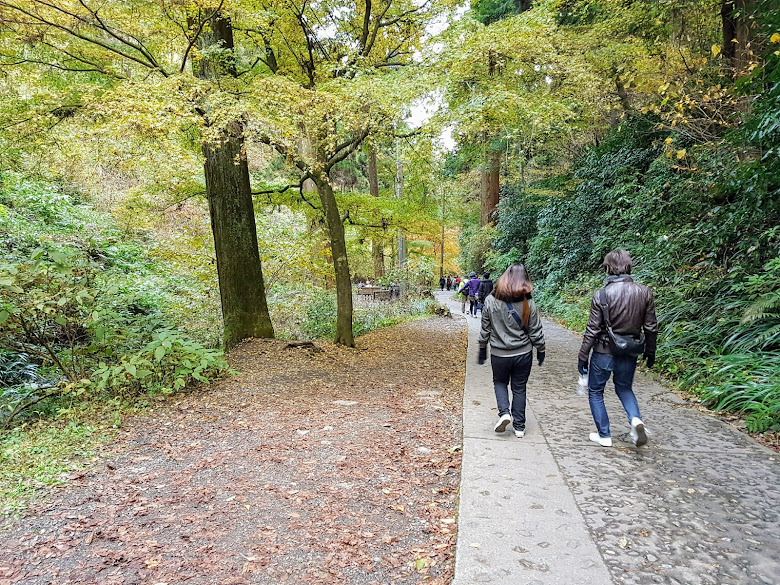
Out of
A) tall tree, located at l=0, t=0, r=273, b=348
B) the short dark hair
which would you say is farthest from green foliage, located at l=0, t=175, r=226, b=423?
the short dark hair

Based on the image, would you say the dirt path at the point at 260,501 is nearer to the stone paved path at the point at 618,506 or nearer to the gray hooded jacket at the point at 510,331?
the stone paved path at the point at 618,506

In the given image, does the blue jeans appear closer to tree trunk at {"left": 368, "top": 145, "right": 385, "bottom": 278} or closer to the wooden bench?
tree trunk at {"left": 368, "top": 145, "right": 385, "bottom": 278}

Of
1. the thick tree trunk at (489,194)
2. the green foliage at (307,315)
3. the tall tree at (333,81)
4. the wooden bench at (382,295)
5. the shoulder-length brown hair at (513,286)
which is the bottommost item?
the wooden bench at (382,295)

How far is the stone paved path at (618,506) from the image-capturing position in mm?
2344

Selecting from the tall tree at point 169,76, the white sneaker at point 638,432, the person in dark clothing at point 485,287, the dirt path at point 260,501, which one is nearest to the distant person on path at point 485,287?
the person in dark clothing at point 485,287

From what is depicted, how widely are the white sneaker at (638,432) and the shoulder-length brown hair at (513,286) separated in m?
1.50

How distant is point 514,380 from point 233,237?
241 inches

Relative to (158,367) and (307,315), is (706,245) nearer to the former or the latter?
(158,367)

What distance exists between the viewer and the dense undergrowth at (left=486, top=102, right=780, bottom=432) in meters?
5.28

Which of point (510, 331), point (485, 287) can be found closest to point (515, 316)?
point (510, 331)

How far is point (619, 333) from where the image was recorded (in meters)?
3.91

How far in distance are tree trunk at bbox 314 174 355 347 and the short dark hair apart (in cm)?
577

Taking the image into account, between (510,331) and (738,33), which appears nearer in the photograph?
(510,331)

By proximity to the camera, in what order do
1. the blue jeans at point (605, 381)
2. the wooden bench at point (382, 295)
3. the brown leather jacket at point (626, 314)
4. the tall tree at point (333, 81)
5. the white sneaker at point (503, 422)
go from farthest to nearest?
1. the wooden bench at point (382, 295)
2. the tall tree at point (333, 81)
3. the white sneaker at point (503, 422)
4. the blue jeans at point (605, 381)
5. the brown leather jacket at point (626, 314)
